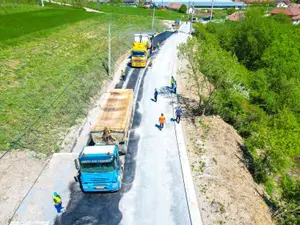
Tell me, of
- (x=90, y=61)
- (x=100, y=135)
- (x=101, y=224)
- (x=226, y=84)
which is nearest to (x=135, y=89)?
(x=90, y=61)

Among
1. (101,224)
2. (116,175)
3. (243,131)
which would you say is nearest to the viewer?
(101,224)

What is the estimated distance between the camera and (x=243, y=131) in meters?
29.7

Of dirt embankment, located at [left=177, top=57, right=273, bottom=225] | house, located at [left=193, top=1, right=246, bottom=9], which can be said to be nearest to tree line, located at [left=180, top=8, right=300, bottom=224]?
dirt embankment, located at [left=177, top=57, right=273, bottom=225]

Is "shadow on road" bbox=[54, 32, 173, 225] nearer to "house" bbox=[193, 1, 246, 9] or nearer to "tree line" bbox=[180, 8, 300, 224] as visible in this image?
"tree line" bbox=[180, 8, 300, 224]

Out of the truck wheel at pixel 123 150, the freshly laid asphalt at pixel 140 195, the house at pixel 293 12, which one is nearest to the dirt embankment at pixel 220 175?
the freshly laid asphalt at pixel 140 195

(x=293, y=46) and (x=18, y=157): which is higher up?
(x=293, y=46)

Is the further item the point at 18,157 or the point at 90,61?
the point at 90,61

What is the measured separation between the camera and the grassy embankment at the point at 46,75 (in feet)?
77.7

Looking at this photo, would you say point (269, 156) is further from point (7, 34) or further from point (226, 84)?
point (7, 34)

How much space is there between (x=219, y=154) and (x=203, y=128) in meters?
→ 4.50

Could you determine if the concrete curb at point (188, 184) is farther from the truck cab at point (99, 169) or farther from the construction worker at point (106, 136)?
the construction worker at point (106, 136)

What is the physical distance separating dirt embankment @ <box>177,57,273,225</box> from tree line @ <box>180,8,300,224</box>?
1.66 meters

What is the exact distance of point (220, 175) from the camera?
1966cm

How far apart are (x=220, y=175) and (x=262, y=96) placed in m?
19.4
